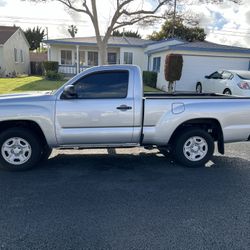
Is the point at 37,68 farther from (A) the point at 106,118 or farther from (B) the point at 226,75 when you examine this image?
(A) the point at 106,118

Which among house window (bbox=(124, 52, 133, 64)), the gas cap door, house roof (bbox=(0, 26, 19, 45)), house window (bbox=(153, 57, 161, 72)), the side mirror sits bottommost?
the gas cap door

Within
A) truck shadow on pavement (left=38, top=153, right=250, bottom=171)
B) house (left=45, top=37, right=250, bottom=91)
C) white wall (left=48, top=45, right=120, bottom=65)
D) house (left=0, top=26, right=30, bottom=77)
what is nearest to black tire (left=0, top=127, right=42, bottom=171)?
truck shadow on pavement (left=38, top=153, right=250, bottom=171)

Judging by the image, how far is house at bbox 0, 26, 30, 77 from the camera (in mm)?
28203

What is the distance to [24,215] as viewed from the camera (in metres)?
3.46

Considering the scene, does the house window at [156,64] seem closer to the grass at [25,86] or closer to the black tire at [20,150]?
the grass at [25,86]

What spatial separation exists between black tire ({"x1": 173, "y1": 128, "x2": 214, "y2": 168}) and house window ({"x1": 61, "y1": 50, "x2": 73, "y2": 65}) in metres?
25.7

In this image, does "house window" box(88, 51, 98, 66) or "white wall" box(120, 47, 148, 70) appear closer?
"white wall" box(120, 47, 148, 70)

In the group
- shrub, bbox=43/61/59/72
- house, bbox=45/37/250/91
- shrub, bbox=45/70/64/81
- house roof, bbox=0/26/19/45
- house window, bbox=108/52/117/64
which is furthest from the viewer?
house window, bbox=108/52/117/64

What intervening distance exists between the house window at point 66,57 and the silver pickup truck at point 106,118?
2510cm

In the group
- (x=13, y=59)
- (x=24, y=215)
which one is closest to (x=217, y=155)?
(x=24, y=215)

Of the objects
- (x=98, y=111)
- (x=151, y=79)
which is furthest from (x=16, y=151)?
(x=151, y=79)

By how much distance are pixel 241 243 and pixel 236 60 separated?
17496 mm

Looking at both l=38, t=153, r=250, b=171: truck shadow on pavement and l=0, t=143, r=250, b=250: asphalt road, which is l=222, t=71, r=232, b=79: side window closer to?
l=38, t=153, r=250, b=171: truck shadow on pavement

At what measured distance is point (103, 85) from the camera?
4996 millimetres
